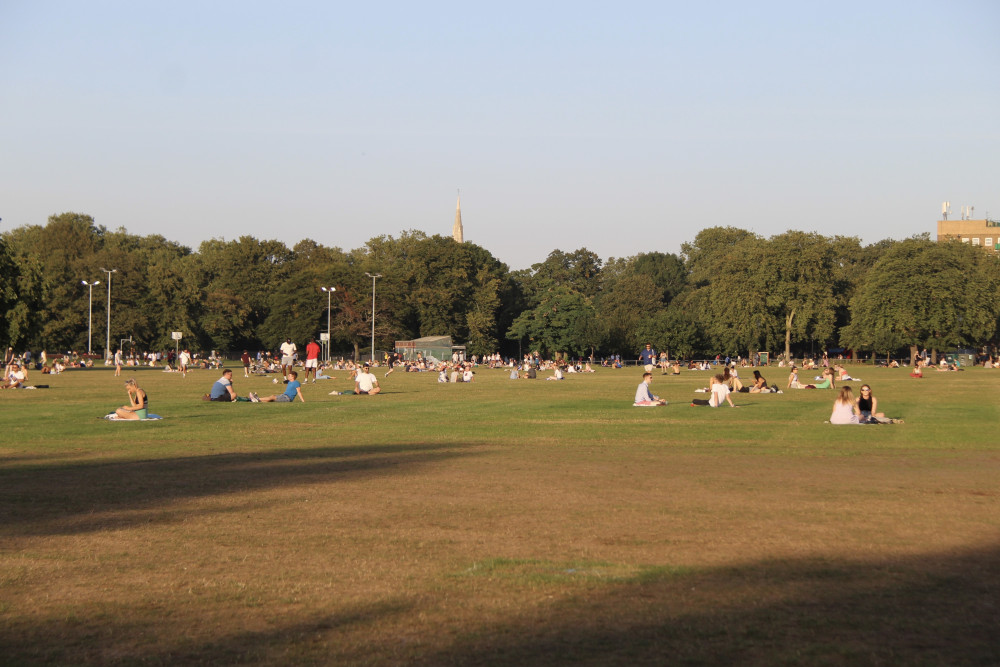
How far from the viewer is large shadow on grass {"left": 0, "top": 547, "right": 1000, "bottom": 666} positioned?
6027mm

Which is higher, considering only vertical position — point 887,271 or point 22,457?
point 887,271

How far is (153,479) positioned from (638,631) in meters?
9.29

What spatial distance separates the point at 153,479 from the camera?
13945 mm

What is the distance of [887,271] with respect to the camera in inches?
3883

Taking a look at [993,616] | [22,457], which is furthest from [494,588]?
[22,457]

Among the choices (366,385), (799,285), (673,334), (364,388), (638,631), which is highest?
(799,285)

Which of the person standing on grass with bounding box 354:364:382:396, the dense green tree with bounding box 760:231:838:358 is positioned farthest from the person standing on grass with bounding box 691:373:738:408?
the dense green tree with bounding box 760:231:838:358

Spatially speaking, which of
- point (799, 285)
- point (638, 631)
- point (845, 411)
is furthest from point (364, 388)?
point (799, 285)

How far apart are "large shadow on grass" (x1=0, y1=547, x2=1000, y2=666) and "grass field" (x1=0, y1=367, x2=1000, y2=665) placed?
2 centimetres

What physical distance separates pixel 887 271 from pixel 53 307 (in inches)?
3279

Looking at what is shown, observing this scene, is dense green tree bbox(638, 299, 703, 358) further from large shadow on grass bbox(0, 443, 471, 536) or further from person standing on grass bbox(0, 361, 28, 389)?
large shadow on grass bbox(0, 443, 471, 536)

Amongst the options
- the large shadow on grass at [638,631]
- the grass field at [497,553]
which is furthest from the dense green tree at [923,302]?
the large shadow on grass at [638,631]

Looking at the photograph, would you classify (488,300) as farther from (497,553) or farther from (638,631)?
(638,631)

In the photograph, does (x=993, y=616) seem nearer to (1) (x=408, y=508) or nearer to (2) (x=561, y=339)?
(1) (x=408, y=508)
